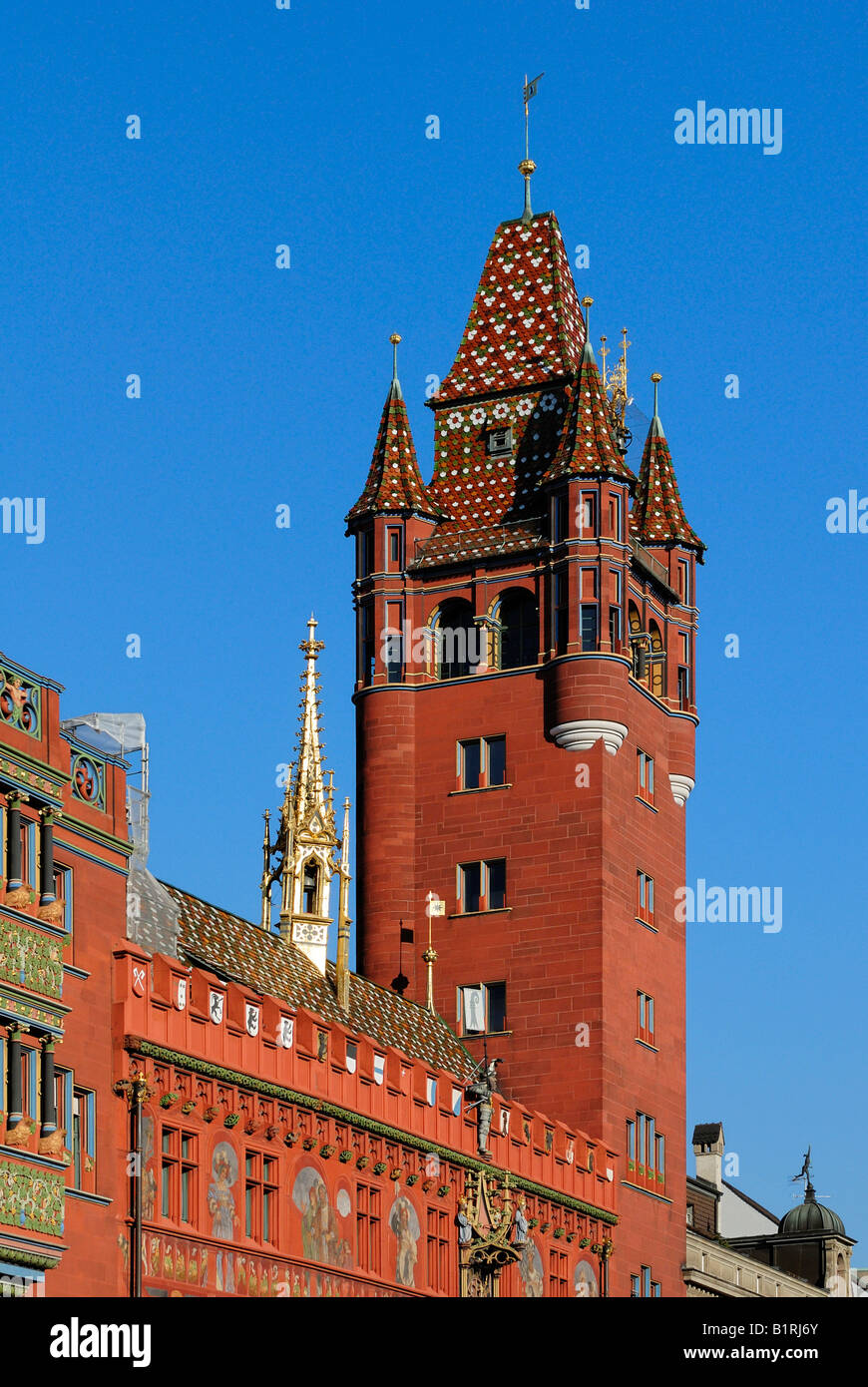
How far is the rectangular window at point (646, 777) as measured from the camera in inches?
3573

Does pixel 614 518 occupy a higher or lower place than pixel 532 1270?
higher

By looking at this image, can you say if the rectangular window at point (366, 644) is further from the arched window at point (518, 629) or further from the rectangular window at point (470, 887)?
the rectangular window at point (470, 887)

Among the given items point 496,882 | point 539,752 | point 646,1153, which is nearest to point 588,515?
point 539,752

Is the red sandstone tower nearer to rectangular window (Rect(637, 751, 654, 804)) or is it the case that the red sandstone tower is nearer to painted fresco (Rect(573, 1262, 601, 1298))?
rectangular window (Rect(637, 751, 654, 804))

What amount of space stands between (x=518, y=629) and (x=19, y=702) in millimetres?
38994

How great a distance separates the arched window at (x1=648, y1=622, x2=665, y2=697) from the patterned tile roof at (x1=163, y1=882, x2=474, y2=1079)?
14791mm

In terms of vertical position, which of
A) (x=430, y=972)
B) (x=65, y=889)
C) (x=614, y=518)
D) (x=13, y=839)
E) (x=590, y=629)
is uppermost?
(x=614, y=518)

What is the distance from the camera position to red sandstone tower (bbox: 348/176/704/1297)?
86438 millimetres

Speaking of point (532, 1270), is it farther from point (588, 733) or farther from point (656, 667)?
point (656, 667)

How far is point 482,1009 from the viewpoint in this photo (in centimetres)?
8725

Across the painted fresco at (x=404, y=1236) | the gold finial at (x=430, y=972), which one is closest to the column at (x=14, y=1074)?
the painted fresco at (x=404, y=1236)
